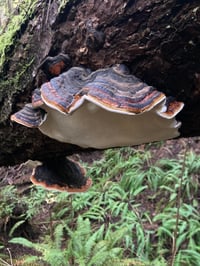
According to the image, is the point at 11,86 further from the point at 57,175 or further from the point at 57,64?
the point at 57,175

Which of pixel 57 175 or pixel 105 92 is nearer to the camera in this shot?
pixel 105 92

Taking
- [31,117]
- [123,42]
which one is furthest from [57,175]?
[123,42]

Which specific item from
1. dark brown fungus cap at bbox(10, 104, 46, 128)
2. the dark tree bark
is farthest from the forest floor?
dark brown fungus cap at bbox(10, 104, 46, 128)

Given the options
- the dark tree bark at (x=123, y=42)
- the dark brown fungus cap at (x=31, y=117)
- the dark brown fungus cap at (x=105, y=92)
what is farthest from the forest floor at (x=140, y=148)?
the dark brown fungus cap at (x=105, y=92)

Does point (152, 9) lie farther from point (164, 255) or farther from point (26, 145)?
point (164, 255)

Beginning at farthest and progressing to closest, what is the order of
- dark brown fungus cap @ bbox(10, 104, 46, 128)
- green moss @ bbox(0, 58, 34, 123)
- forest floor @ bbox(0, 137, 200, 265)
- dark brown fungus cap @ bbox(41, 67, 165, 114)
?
forest floor @ bbox(0, 137, 200, 265)
green moss @ bbox(0, 58, 34, 123)
dark brown fungus cap @ bbox(10, 104, 46, 128)
dark brown fungus cap @ bbox(41, 67, 165, 114)

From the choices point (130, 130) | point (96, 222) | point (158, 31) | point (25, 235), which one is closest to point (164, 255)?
point (96, 222)

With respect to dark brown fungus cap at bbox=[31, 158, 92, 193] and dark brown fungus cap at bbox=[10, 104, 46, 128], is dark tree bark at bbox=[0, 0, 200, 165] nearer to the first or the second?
dark brown fungus cap at bbox=[10, 104, 46, 128]
